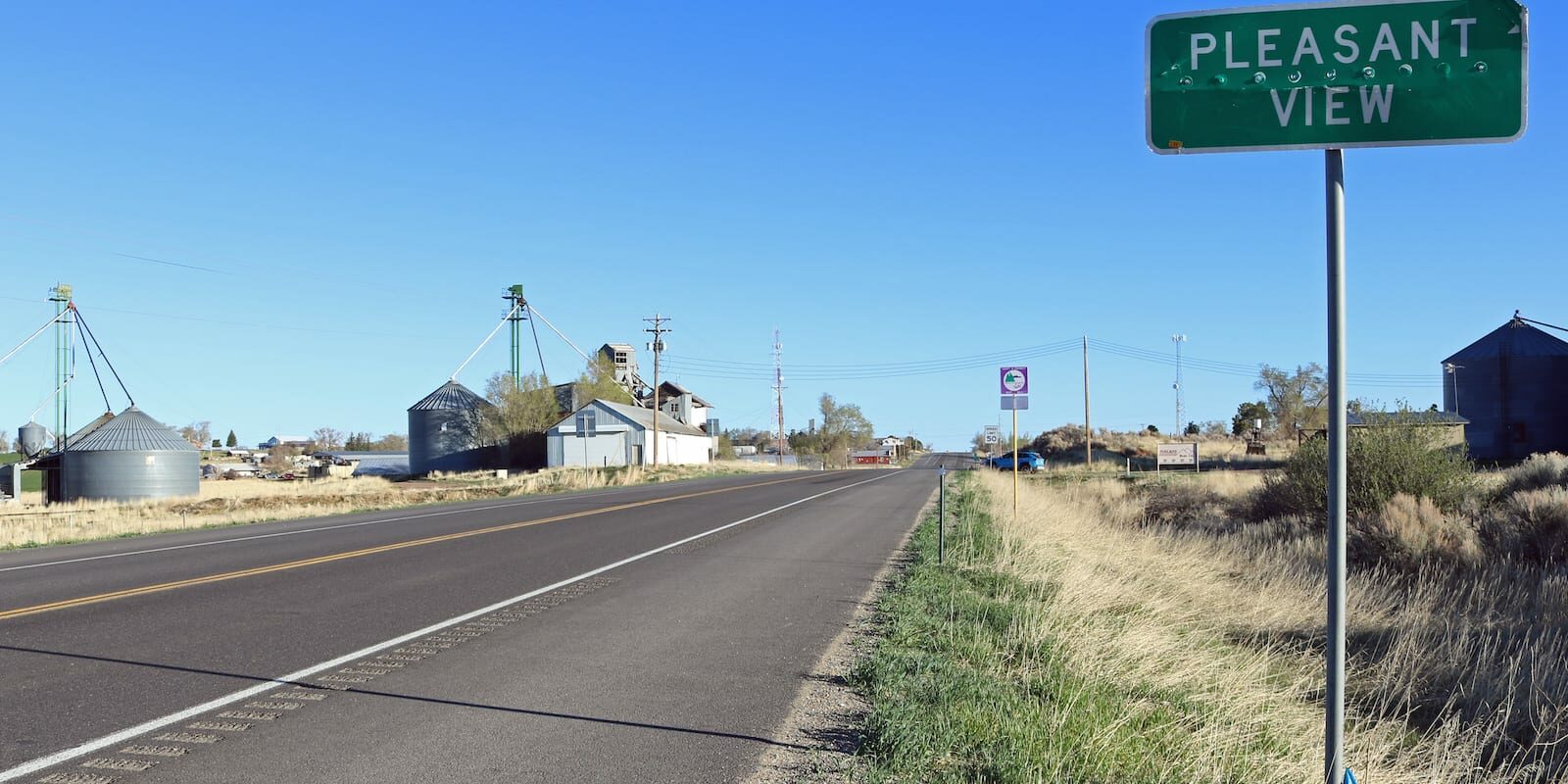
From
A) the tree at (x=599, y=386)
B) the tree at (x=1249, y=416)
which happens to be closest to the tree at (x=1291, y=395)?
the tree at (x=1249, y=416)

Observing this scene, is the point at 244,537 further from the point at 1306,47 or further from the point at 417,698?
the point at 1306,47

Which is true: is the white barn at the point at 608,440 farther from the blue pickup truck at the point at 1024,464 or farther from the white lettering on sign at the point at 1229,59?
the white lettering on sign at the point at 1229,59

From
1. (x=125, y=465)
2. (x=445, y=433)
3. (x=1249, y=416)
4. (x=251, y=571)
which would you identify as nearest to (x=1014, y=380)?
(x=251, y=571)

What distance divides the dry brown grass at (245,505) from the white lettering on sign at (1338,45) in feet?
71.3

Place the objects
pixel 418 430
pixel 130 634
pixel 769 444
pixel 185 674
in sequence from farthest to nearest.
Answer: pixel 769 444
pixel 418 430
pixel 130 634
pixel 185 674

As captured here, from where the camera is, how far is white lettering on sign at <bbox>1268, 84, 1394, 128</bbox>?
370 centimetres

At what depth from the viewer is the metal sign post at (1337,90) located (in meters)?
3.61

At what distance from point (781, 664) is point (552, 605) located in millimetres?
3572

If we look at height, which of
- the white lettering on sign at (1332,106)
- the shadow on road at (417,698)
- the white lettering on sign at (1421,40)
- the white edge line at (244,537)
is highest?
the white lettering on sign at (1421,40)

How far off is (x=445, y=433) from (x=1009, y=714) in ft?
251

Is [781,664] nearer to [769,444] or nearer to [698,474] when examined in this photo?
[698,474]

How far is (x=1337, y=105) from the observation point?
375cm

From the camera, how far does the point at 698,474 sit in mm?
65312

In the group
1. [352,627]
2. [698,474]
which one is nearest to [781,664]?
[352,627]
